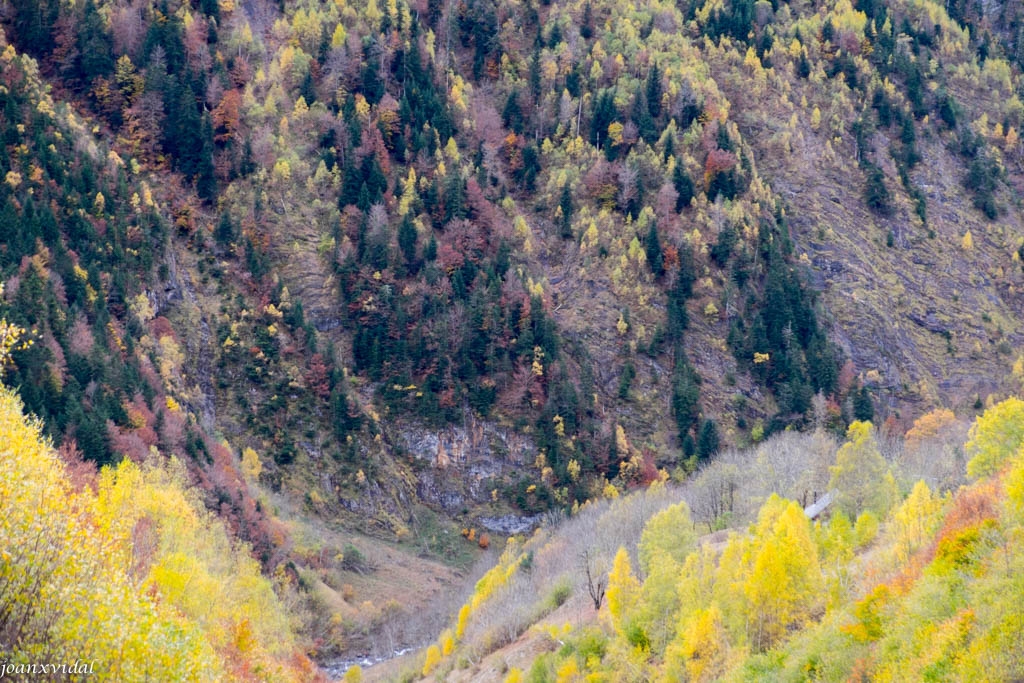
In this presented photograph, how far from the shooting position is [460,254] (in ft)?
493

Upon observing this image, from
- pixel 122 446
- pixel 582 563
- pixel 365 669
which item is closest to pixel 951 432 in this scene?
pixel 582 563

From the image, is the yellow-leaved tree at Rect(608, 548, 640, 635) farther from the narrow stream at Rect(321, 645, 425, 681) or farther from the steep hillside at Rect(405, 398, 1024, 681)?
the narrow stream at Rect(321, 645, 425, 681)

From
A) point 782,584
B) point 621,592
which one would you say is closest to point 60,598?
point 782,584

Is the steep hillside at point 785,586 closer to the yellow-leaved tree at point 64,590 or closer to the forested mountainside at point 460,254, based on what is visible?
the forested mountainside at point 460,254

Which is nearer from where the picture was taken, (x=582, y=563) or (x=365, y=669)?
(x=582, y=563)

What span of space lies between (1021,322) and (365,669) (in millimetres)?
120512

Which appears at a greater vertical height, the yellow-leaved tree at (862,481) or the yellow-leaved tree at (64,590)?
the yellow-leaved tree at (64,590)

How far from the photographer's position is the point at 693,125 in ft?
545

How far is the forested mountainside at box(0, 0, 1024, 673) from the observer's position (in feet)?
385

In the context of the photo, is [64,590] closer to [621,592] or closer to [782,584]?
[782,584]

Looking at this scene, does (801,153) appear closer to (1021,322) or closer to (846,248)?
(846,248)

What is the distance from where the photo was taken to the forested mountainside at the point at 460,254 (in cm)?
11744

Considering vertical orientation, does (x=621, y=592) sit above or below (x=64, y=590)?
below

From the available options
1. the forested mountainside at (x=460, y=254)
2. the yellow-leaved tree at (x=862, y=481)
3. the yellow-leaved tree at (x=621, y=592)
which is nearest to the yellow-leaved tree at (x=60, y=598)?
the yellow-leaved tree at (x=621, y=592)
